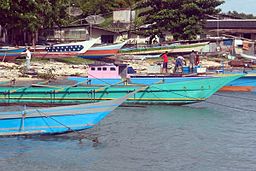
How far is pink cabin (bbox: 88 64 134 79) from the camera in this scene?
28.8 metres

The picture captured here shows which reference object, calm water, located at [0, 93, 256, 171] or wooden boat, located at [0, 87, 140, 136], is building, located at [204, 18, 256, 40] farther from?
wooden boat, located at [0, 87, 140, 136]

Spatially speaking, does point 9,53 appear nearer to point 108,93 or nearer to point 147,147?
point 108,93

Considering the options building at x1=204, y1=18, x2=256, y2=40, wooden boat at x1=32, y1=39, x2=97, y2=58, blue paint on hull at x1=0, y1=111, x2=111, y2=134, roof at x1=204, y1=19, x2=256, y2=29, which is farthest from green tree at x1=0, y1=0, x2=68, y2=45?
blue paint on hull at x1=0, y1=111, x2=111, y2=134

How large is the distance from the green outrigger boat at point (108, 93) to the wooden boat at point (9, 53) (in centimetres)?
1294

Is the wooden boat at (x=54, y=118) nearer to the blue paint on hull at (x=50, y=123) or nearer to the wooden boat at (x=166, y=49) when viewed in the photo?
the blue paint on hull at (x=50, y=123)

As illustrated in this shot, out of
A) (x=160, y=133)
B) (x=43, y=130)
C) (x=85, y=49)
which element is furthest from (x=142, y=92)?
(x=85, y=49)

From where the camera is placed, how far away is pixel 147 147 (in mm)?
18609

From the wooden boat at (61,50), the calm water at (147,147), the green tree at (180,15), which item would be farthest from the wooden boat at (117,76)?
the green tree at (180,15)

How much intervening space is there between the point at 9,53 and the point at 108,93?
47.1 feet

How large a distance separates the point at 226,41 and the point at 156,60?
33.9ft

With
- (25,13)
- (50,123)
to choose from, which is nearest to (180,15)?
(25,13)

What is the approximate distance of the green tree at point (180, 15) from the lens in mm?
53094

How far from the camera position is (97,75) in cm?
2919

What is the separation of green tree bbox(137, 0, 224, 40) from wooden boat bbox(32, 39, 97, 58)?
44.7 ft
